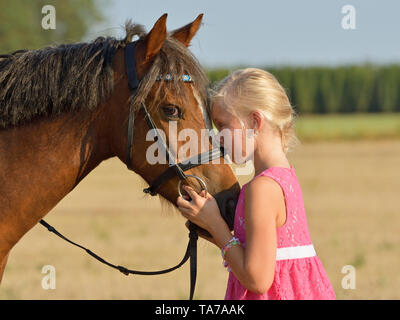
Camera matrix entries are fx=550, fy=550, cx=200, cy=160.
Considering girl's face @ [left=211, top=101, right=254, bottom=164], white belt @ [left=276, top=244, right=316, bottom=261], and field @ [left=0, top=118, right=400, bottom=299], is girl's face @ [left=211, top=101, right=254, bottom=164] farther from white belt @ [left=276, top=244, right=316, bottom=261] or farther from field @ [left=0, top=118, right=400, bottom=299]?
field @ [left=0, top=118, right=400, bottom=299]

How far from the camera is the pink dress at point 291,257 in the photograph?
251cm

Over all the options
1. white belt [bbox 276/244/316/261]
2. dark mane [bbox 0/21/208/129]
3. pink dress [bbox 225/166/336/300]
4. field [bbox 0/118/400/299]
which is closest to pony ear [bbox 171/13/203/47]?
dark mane [bbox 0/21/208/129]

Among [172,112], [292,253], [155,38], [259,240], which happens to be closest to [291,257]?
[292,253]

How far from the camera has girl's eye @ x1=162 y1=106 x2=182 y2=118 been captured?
2.73 m

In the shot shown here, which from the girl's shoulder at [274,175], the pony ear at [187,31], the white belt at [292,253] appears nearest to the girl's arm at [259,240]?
the girl's shoulder at [274,175]

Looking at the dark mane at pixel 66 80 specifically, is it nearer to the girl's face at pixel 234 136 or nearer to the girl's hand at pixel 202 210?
the girl's face at pixel 234 136

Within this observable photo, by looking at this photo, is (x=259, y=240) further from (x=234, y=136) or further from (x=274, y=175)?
(x=234, y=136)

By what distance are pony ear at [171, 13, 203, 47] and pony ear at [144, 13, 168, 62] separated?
280mm

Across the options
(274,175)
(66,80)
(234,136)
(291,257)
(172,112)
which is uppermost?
(66,80)

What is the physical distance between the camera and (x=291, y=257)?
8.38 ft

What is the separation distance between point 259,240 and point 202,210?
350 mm

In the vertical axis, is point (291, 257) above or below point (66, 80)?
below

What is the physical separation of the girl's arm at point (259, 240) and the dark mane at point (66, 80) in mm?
653
